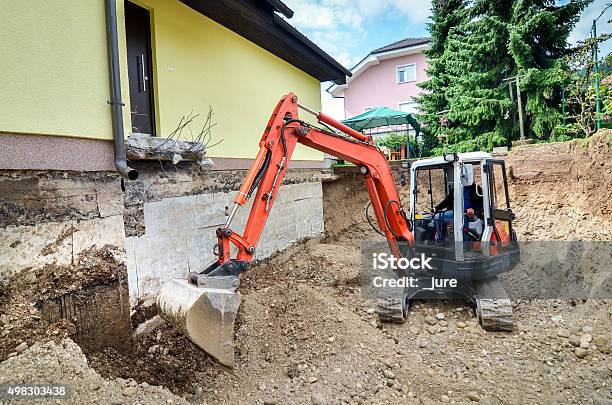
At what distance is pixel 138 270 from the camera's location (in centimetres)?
381

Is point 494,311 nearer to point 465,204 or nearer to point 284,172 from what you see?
point 465,204

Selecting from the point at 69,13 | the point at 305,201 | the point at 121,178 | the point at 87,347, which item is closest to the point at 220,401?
the point at 87,347

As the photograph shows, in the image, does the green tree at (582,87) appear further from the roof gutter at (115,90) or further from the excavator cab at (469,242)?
the roof gutter at (115,90)

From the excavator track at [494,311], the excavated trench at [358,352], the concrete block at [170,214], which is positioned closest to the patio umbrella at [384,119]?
the excavated trench at [358,352]

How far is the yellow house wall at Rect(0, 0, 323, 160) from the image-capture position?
2.76 m

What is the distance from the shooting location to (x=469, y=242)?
4.87 metres

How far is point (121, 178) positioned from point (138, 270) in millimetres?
981

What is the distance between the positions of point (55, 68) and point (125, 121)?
789 mm

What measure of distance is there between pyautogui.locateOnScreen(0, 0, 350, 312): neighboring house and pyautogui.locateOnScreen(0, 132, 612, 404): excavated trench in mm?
546

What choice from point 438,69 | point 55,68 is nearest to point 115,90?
point 55,68

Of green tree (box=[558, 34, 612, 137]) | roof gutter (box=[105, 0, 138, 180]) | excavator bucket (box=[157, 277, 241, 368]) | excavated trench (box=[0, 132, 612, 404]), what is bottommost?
excavated trench (box=[0, 132, 612, 404])

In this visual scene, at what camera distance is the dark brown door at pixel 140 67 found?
13.9ft

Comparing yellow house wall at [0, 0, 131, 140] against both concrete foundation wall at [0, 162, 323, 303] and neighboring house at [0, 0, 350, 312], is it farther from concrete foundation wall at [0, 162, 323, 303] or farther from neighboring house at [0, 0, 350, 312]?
concrete foundation wall at [0, 162, 323, 303]

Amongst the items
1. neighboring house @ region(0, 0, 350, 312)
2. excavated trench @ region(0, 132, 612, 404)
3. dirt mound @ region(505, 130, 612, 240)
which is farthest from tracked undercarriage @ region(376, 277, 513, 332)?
dirt mound @ region(505, 130, 612, 240)
